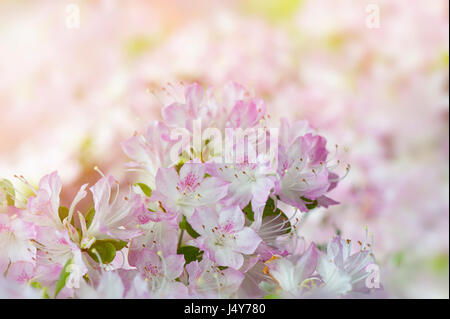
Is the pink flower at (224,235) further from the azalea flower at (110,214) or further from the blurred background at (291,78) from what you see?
the blurred background at (291,78)

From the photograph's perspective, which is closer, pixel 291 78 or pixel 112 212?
pixel 112 212

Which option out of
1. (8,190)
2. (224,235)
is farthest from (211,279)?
(8,190)

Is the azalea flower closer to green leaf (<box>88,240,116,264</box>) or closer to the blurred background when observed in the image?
green leaf (<box>88,240,116,264</box>)

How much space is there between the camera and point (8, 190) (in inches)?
13.6

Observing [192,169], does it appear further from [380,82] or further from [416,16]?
[416,16]

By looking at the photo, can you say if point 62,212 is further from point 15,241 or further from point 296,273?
point 296,273

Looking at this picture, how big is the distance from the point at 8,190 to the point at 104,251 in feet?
0.24

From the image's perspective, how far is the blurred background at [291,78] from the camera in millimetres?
1202

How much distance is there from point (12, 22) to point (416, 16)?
0.90 metres

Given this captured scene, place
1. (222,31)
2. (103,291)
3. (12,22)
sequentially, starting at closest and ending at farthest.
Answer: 1. (103,291)
2. (12,22)
3. (222,31)

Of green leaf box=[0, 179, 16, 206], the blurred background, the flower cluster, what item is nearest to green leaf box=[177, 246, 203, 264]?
the flower cluster

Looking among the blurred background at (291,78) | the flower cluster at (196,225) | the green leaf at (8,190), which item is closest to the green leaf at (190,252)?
the flower cluster at (196,225)

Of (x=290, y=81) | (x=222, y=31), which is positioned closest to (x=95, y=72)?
(x=222, y=31)

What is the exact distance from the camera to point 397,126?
132cm
